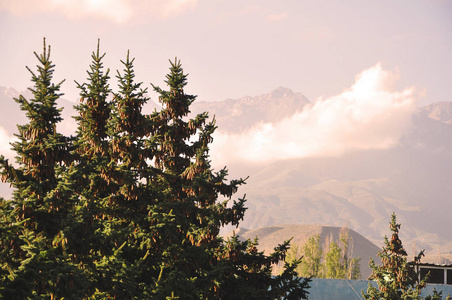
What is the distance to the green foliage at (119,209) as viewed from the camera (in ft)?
43.3

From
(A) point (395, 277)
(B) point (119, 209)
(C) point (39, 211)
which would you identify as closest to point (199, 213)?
(B) point (119, 209)

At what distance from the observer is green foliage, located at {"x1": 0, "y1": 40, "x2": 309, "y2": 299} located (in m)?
13.2

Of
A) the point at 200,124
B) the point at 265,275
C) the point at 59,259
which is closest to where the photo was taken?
the point at 59,259

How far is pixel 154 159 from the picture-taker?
1989cm

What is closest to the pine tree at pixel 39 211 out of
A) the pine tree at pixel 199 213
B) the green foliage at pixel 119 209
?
the green foliage at pixel 119 209

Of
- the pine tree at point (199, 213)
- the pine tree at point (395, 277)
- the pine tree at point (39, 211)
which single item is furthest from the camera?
the pine tree at point (395, 277)

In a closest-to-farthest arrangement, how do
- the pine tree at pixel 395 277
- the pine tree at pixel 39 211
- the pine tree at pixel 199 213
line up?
the pine tree at pixel 39 211 → the pine tree at pixel 199 213 → the pine tree at pixel 395 277

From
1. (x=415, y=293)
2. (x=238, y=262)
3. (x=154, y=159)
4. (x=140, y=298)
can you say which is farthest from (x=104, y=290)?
(x=415, y=293)

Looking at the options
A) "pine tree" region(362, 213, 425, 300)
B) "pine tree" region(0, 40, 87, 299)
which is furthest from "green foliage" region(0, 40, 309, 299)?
"pine tree" region(362, 213, 425, 300)

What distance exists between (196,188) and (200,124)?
2.91 metres

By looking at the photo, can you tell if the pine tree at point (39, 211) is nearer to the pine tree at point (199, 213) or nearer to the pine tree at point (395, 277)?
the pine tree at point (199, 213)

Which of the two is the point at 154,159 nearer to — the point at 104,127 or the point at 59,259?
the point at 104,127

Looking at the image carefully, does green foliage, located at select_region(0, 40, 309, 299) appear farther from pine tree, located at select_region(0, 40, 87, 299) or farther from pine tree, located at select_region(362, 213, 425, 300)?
pine tree, located at select_region(362, 213, 425, 300)

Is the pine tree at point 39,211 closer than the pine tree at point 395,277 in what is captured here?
Yes
